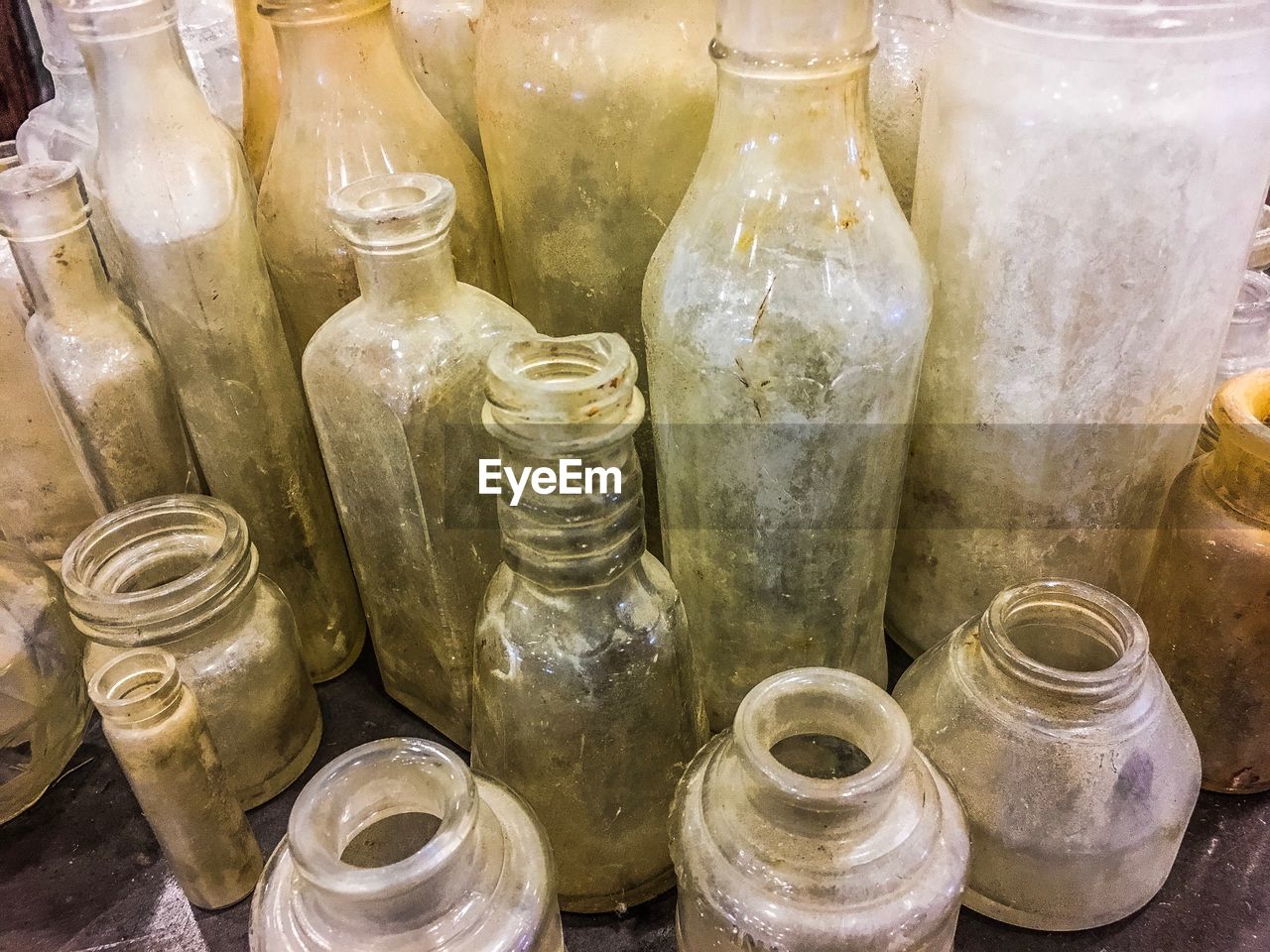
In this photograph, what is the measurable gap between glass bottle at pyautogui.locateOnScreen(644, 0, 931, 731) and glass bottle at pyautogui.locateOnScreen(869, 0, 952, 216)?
153 millimetres

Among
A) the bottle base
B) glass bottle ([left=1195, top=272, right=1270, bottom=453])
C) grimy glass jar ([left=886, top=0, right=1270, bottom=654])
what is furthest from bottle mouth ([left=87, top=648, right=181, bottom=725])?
glass bottle ([left=1195, top=272, right=1270, bottom=453])

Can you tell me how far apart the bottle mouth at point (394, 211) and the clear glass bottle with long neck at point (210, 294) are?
12cm

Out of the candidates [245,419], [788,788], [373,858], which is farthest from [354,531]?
[788,788]

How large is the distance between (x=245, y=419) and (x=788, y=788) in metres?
0.47

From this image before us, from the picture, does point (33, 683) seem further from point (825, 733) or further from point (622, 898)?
point (825, 733)

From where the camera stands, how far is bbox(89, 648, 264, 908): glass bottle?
540 millimetres

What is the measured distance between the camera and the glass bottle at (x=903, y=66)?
0.64 m

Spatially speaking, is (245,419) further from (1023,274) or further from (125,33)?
(1023,274)

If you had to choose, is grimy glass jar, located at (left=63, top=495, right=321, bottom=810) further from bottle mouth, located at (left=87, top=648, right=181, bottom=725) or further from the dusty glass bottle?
the dusty glass bottle

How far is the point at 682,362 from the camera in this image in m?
0.56

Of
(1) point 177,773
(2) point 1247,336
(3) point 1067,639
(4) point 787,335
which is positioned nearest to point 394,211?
(4) point 787,335

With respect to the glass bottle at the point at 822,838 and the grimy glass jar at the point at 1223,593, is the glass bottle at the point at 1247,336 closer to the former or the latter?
the grimy glass jar at the point at 1223,593

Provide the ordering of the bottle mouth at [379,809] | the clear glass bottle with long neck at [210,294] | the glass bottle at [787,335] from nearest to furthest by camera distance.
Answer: the bottle mouth at [379,809] → the glass bottle at [787,335] → the clear glass bottle with long neck at [210,294]

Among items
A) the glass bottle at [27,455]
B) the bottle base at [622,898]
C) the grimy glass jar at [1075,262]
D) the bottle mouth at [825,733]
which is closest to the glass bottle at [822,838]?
the bottle mouth at [825,733]
